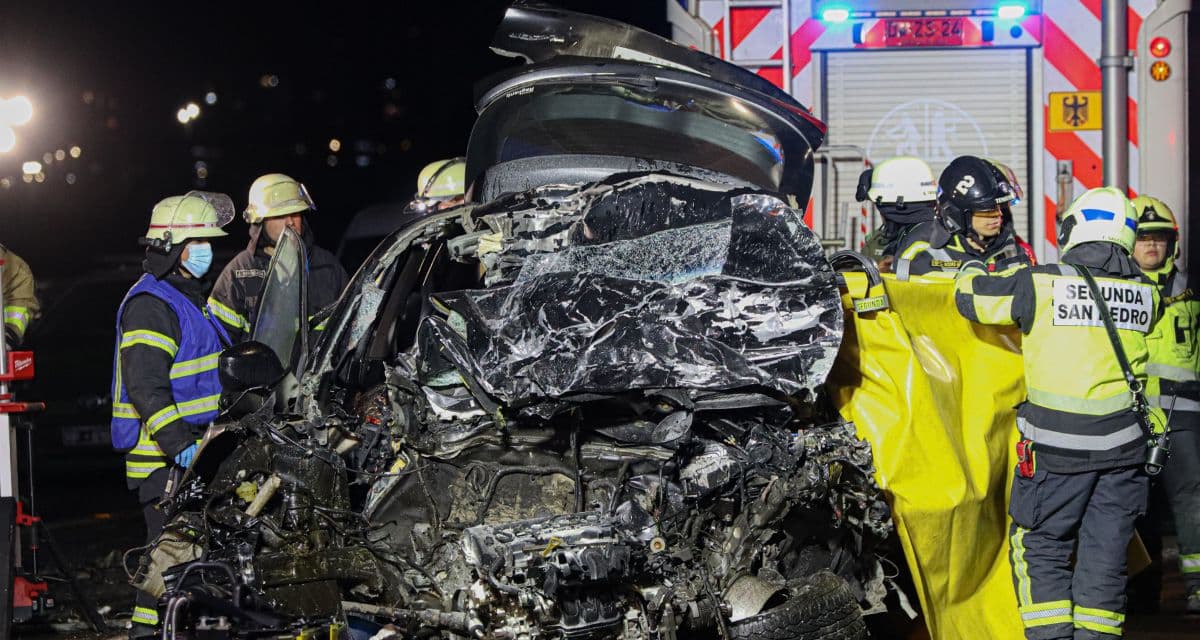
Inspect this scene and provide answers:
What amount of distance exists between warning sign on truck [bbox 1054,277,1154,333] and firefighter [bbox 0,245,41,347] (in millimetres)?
5303

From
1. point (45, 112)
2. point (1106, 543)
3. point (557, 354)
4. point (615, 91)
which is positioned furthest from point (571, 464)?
point (45, 112)

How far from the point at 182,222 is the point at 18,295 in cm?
241

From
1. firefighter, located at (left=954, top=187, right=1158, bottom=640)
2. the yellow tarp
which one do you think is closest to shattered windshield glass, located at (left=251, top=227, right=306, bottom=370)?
the yellow tarp

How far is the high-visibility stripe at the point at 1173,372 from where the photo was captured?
6.89 meters

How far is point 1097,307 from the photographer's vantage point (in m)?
5.15

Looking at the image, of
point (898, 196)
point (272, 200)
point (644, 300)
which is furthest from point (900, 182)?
point (272, 200)

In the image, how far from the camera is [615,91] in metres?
5.39

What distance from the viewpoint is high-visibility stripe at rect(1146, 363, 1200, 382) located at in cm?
689

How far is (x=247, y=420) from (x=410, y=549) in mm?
744

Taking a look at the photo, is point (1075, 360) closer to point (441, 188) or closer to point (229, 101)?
point (441, 188)

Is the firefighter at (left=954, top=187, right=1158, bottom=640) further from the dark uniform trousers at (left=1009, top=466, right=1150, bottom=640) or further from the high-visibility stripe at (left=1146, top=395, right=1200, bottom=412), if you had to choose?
the high-visibility stripe at (left=1146, top=395, right=1200, bottom=412)

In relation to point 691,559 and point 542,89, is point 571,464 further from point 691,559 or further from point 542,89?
point 542,89

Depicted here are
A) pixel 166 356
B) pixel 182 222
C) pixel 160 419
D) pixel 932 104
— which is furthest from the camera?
pixel 932 104

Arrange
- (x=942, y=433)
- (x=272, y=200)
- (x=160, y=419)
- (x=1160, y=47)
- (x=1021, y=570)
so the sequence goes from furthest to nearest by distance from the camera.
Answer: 1. (x=1160, y=47)
2. (x=272, y=200)
3. (x=160, y=419)
4. (x=1021, y=570)
5. (x=942, y=433)
